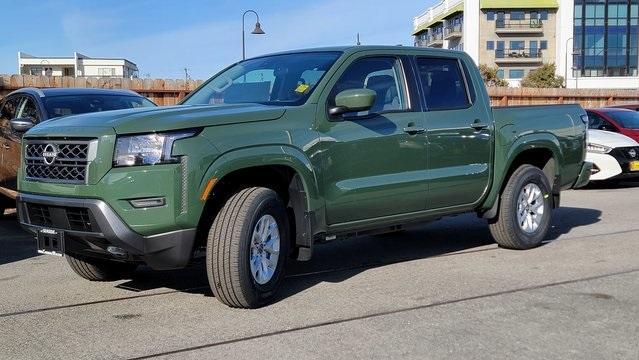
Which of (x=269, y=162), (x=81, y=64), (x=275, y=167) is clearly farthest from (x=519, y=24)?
(x=269, y=162)

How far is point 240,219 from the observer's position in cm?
489

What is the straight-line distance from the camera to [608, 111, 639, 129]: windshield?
14.2m

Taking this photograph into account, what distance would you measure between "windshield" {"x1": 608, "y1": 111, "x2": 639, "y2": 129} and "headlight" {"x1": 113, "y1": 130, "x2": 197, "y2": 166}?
11.8m

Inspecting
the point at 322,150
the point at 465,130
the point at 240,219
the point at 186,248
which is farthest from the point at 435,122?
the point at 186,248

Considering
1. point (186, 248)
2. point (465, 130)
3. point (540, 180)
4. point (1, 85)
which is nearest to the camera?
point (186, 248)

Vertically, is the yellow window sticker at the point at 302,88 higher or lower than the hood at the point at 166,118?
higher

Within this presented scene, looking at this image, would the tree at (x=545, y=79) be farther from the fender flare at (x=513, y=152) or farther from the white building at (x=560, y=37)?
the fender flare at (x=513, y=152)

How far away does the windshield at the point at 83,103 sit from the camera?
8.55 metres

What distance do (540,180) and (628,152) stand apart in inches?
257

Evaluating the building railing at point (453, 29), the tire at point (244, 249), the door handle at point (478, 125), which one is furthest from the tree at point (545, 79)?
the tire at point (244, 249)

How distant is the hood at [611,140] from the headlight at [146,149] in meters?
10.4

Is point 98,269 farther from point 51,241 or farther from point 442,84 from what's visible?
point 442,84

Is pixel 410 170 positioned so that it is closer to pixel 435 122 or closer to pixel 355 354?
pixel 435 122

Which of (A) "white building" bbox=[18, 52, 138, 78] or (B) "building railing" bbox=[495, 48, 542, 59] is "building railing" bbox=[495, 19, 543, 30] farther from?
(A) "white building" bbox=[18, 52, 138, 78]
